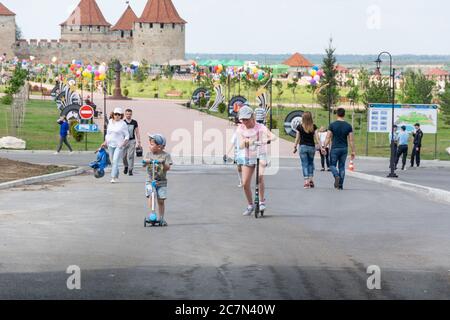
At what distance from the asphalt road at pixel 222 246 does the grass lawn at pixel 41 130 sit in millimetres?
21887

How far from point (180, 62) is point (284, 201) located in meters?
143

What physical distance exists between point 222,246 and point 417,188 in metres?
10.7

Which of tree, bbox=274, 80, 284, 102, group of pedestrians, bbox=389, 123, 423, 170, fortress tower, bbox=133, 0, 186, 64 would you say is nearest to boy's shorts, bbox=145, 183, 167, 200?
group of pedestrians, bbox=389, 123, 423, 170

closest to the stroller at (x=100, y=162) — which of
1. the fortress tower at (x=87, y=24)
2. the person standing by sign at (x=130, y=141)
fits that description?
the person standing by sign at (x=130, y=141)

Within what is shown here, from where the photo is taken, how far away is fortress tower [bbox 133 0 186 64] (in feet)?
552

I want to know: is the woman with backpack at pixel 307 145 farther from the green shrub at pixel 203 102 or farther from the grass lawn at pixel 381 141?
the green shrub at pixel 203 102

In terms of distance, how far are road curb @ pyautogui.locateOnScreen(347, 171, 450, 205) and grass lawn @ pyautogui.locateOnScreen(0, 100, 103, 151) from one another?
15.8 metres

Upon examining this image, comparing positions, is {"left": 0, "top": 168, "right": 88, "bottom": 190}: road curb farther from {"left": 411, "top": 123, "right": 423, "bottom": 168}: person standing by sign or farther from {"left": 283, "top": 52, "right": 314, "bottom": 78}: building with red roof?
{"left": 283, "top": 52, "right": 314, "bottom": 78}: building with red roof

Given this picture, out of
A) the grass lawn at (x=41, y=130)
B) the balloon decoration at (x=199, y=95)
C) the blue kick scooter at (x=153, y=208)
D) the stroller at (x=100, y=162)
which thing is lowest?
the grass lawn at (x=41, y=130)

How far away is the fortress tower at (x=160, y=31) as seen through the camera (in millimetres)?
168288

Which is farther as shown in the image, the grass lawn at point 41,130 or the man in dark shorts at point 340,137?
the grass lawn at point 41,130

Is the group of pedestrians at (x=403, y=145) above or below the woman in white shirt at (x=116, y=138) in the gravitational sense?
below

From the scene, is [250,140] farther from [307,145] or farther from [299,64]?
[299,64]

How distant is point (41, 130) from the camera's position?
173 ft
